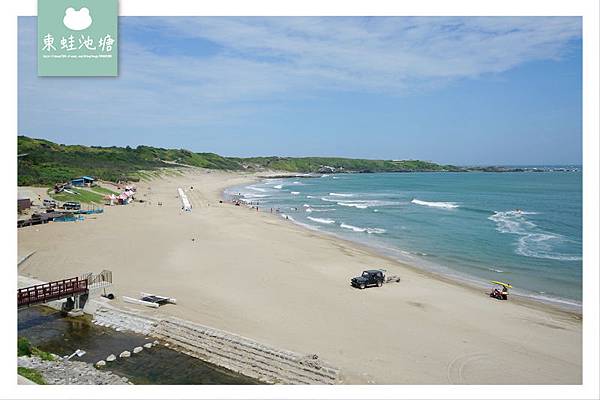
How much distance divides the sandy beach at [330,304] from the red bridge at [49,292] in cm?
135

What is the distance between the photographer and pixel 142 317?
47.0 feet

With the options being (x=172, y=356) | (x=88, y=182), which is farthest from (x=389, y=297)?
(x=88, y=182)

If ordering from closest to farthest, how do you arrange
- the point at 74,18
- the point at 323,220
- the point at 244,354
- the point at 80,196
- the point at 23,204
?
the point at 74,18 < the point at 244,354 < the point at 23,204 < the point at 80,196 < the point at 323,220

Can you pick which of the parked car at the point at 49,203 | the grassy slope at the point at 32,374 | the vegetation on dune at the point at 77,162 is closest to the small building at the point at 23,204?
the parked car at the point at 49,203

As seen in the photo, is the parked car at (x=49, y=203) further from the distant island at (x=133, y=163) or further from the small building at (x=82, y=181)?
the small building at (x=82, y=181)

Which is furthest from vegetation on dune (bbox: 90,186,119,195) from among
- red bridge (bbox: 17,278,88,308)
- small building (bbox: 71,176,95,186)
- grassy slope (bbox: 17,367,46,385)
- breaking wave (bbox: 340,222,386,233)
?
grassy slope (bbox: 17,367,46,385)

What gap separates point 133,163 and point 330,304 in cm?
7781

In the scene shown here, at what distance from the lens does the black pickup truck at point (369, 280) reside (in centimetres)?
1920

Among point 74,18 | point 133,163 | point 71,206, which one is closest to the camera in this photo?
point 74,18

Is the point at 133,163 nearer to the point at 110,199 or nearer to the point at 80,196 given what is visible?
the point at 110,199

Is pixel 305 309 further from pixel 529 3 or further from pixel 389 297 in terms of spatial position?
pixel 529 3

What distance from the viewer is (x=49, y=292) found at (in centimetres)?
1444

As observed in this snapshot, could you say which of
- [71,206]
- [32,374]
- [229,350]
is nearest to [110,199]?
[71,206]
